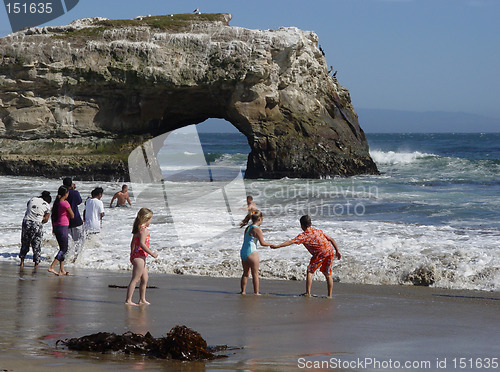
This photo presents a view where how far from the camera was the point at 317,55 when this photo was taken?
102ft

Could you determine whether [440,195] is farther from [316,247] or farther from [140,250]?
[140,250]

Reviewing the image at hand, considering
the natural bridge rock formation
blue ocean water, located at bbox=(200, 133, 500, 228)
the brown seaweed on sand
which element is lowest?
blue ocean water, located at bbox=(200, 133, 500, 228)

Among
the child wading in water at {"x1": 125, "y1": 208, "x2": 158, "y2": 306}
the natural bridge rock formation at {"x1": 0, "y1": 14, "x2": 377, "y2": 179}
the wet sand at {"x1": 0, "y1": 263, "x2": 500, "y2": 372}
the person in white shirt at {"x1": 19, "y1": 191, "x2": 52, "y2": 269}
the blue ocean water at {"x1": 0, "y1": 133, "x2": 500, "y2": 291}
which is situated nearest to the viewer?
the wet sand at {"x1": 0, "y1": 263, "x2": 500, "y2": 372}

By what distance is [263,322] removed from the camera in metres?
7.05

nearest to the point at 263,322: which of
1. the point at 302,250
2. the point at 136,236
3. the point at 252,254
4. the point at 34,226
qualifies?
the point at 136,236

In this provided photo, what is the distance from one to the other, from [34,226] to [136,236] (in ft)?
14.0

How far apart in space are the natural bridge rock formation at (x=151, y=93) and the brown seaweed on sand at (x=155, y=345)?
22395 millimetres

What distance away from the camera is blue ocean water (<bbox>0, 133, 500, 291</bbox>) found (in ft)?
37.1

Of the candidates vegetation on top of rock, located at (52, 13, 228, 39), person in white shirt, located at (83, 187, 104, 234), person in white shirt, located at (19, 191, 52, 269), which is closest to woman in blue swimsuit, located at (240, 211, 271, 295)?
person in white shirt, located at (19, 191, 52, 269)

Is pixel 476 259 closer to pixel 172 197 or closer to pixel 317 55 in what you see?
pixel 172 197

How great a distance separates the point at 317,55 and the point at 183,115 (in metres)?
6.77

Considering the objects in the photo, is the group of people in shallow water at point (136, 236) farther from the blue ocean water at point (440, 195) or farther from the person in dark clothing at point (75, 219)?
the blue ocean water at point (440, 195)

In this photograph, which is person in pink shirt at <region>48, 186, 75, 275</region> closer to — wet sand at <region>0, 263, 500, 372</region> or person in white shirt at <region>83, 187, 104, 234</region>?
wet sand at <region>0, 263, 500, 372</region>

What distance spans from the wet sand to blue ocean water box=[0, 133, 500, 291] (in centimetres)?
111
